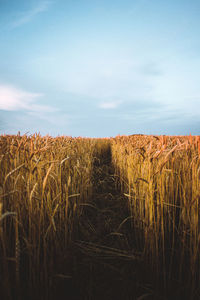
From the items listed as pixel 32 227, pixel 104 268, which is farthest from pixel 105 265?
pixel 32 227

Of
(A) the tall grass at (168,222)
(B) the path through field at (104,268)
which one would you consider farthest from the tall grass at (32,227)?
(A) the tall grass at (168,222)

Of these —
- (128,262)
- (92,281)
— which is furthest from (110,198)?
(92,281)

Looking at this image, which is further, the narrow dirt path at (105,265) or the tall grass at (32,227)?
the narrow dirt path at (105,265)

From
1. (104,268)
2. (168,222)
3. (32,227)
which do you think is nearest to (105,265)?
(104,268)

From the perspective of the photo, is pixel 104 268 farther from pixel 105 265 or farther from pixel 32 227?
pixel 32 227

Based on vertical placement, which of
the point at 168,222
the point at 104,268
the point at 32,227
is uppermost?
the point at 32,227

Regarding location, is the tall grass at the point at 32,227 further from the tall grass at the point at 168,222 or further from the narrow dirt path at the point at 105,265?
the tall grass at the point at 168,222

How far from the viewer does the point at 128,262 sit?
980 millimetres

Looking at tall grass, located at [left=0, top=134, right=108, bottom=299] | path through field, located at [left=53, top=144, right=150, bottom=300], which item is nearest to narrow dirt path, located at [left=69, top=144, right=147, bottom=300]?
path through field, located at [left=53, top=144, right=150, bottom=300]

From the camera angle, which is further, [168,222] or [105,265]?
[168,222]

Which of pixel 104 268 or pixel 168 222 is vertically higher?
pixel 168 222

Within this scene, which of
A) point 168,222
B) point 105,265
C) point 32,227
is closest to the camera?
point 32,227

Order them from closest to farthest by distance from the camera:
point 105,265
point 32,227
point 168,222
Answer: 1. point 32,227
2. point 105,265
3. point 168,222

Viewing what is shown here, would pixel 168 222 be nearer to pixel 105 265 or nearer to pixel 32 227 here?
pixel 105 265
